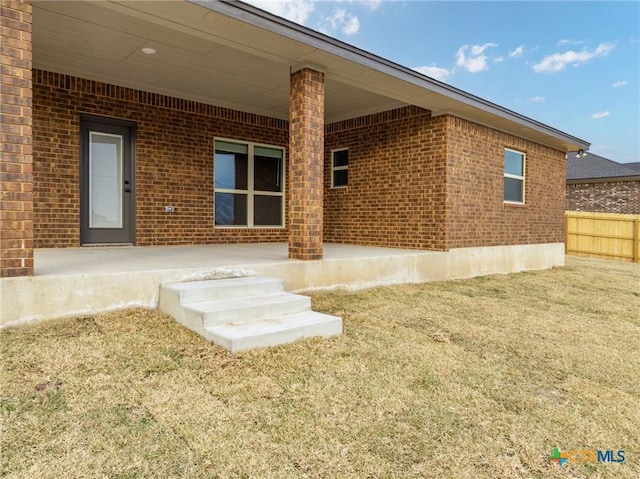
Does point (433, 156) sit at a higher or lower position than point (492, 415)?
higher

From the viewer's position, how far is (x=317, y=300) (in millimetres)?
5156

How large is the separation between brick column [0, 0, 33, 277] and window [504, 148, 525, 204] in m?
8.59

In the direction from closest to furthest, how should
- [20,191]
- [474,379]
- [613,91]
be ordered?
[474,379] → [20,191] → [613,91]

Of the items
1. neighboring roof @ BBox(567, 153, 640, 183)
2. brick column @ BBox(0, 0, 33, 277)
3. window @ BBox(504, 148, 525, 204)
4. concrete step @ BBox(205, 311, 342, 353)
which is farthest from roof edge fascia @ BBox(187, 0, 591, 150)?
neighboring roof @ BBox(567, 153, 640, 183)

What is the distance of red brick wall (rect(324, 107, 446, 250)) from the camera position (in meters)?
7.55

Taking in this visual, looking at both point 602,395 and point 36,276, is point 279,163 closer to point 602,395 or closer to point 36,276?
point 36,276

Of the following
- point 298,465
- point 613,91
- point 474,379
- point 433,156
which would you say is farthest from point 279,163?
point 613,91

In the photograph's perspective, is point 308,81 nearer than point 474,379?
No

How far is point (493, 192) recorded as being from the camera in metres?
8.62

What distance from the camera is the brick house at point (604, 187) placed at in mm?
17062

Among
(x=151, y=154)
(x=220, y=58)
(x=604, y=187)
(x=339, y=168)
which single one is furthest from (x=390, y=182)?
(x=604, y=187)

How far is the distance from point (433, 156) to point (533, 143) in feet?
12.6

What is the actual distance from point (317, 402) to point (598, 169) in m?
20.9

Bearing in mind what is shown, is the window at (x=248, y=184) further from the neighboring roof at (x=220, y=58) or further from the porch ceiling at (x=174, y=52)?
the porch ceiling at (x=174, y=52)
